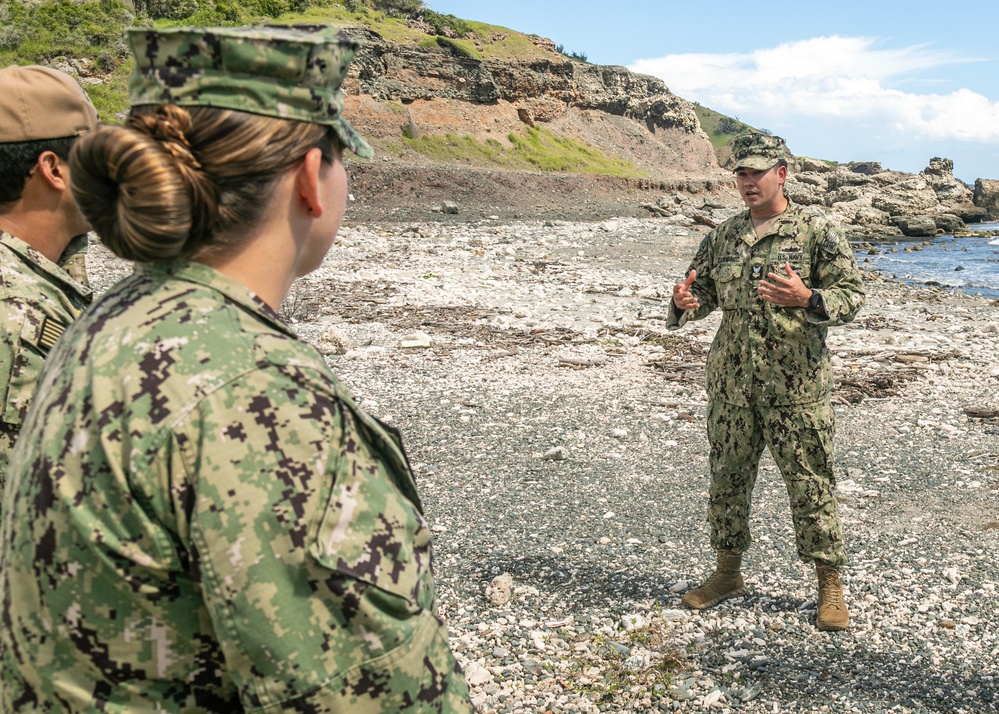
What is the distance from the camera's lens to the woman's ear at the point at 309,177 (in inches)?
55.4

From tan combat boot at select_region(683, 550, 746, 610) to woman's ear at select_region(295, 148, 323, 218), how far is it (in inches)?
174

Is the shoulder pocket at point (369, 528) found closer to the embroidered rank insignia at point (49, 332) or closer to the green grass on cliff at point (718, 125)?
the embroidered rank insignia at point (49, 332)

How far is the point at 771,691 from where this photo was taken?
14.5 ft

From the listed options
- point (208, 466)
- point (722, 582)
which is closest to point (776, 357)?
point (722, 582)

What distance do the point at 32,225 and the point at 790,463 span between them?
12.6 ft

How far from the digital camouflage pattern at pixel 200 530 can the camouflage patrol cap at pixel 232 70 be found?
0.87ft

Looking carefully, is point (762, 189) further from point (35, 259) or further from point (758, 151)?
point (35, 259)

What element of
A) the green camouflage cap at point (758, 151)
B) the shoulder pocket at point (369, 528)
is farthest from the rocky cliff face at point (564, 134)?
the shoulder pocket at point (369, 528)

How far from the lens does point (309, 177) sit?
141 centimetres

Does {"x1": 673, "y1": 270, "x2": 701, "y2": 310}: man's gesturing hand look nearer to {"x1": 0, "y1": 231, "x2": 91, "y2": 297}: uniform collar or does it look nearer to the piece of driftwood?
{"x1": 0, "y1": 231, "x2": 91, "y2": 297}: uniform collar

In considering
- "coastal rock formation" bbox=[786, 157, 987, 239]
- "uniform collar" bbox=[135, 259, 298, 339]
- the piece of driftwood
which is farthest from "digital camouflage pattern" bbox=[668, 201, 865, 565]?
"coastal rock formation" bbox=[786, 157, 987, 239]

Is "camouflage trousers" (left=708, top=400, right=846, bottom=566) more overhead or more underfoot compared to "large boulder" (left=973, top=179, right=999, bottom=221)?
more underfoot

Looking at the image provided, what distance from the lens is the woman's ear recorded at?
141 centimetres

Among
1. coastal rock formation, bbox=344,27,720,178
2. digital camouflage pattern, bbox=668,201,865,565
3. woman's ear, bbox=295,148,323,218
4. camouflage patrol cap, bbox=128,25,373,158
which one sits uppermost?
coastal rock formation, bbox=344,27,720,178
